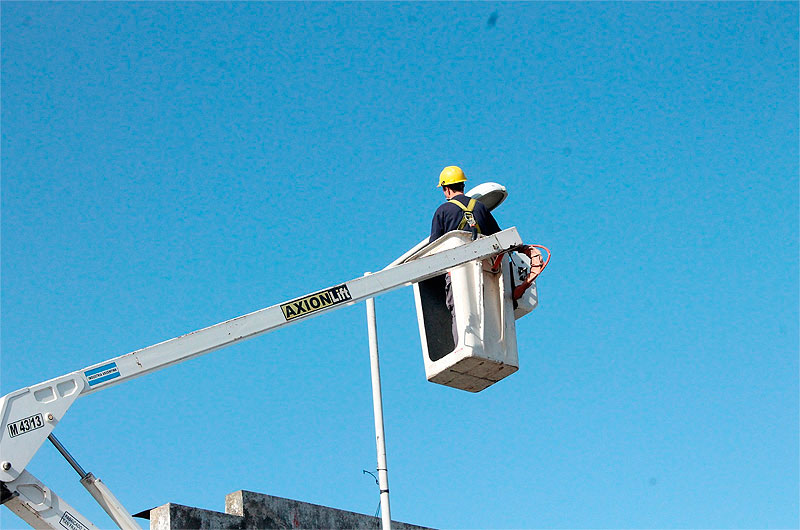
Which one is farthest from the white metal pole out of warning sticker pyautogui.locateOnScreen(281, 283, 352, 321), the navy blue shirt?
warning sticker pyautogui.locateOnScreen(281, 283, 352, 321)

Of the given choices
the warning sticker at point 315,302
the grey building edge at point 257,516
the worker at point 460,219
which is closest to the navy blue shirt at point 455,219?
the worker at point 460,219

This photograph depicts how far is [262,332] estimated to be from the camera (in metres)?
9.67

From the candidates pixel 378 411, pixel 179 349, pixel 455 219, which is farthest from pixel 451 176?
pixel 179 349

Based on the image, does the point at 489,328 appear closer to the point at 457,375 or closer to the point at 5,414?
the point at 457,375

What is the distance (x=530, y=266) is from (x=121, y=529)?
4.79 metres

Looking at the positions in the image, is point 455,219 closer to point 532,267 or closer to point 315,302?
point 532,267

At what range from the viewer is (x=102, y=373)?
29.7ft

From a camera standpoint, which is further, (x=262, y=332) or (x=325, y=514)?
(x=325, y=514)

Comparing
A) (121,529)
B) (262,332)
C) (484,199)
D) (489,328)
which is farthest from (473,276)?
(121,529)

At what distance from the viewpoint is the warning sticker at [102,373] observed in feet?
29.5

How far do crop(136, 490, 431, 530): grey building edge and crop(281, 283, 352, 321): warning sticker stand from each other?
3.50 m

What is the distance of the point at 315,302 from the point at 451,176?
2.81 meters

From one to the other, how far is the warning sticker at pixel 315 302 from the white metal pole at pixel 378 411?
1726 millimetres

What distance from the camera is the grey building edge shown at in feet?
39.8
